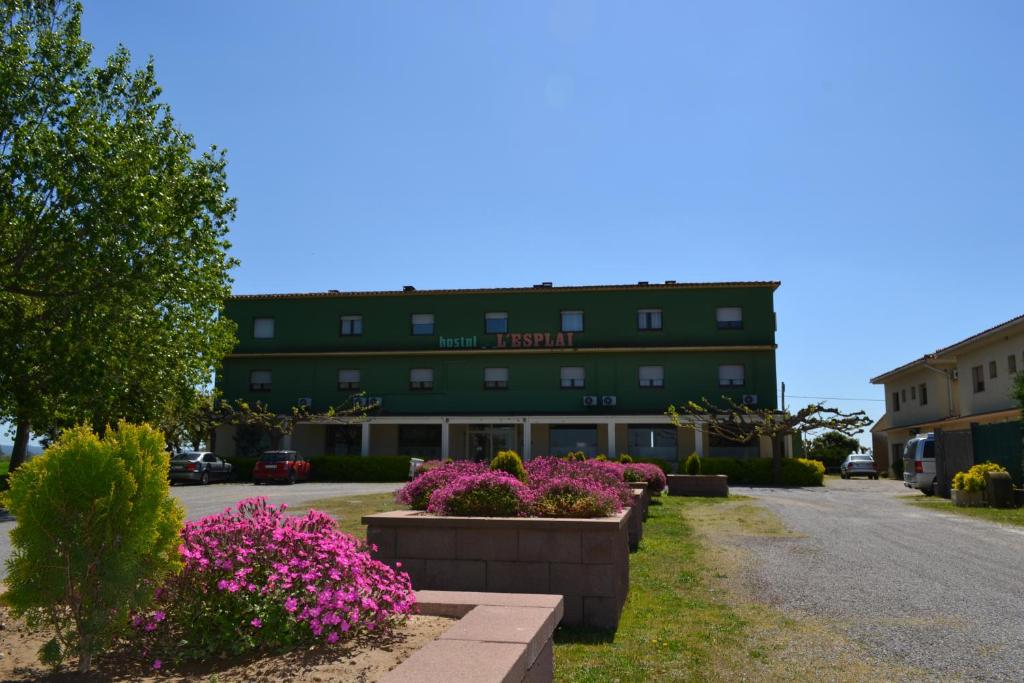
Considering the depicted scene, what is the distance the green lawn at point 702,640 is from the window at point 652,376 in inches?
1237

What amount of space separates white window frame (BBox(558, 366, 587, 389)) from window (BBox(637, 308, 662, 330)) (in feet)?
12.9

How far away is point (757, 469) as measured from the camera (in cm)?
3644

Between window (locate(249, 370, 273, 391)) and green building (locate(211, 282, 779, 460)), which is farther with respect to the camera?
window (locate(249, 370, 273, 391))

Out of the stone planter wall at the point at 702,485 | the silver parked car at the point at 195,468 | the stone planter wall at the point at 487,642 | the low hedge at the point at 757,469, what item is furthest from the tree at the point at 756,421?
the stone planter wall at the point at 487,642

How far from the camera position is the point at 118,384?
23875 mm

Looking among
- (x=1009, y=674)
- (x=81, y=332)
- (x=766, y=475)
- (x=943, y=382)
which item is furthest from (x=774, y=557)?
(x=943, y=382)

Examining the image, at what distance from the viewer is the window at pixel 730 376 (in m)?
41.7

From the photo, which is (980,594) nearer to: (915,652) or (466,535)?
(915,652)

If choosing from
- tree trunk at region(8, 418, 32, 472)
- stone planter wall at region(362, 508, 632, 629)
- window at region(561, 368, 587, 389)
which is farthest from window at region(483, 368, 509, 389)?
stone planter wall at region(362, 508, 632, 629)

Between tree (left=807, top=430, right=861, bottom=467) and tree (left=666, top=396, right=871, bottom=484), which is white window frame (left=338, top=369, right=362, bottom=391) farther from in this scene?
tree (left=807, top=430, right=861, bottom=467)

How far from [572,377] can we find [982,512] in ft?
84.8

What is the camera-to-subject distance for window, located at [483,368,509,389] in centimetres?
4364

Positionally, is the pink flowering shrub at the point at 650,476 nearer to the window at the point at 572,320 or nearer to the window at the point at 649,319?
the window at the point at 649,319

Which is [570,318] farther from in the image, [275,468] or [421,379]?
[275,468]
